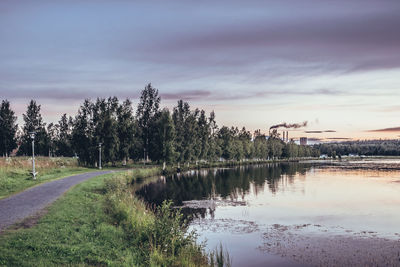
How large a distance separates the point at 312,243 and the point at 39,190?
22058mm

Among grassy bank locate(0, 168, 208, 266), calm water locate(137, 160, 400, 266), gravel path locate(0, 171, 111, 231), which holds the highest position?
gravel path locate(0, 171, 111, 231)

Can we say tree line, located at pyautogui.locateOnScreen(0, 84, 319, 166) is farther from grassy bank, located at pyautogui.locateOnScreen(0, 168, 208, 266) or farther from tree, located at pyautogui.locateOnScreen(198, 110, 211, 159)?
grassy bank, located at pyautogui.locateOnScreen(0, 168, 208, 266)

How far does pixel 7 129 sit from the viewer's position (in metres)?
95.8

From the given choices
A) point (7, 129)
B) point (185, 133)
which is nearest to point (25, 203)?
point (185, 133)

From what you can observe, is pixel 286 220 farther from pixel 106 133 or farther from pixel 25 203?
pixel 106 133

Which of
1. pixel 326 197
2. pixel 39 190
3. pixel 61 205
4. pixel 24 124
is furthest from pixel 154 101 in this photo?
pixel 61 205

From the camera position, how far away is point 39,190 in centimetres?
2983

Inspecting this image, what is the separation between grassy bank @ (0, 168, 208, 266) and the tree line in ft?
189

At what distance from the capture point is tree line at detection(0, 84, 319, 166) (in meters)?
79.4

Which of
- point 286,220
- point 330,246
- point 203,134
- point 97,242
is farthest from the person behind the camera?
point 203,134

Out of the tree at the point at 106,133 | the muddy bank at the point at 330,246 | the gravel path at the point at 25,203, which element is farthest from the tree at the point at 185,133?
the muddy bank at the point at 330,246

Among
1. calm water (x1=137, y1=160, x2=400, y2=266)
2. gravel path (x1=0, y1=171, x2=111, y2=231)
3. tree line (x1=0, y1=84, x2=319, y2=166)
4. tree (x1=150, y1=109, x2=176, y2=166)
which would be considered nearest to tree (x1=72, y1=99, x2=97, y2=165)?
tree line (x1=0, y1=84, x2=319, y2=166)

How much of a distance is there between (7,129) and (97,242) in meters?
93.1

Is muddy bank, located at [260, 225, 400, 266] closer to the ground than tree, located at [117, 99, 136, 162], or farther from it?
closer to the ground
